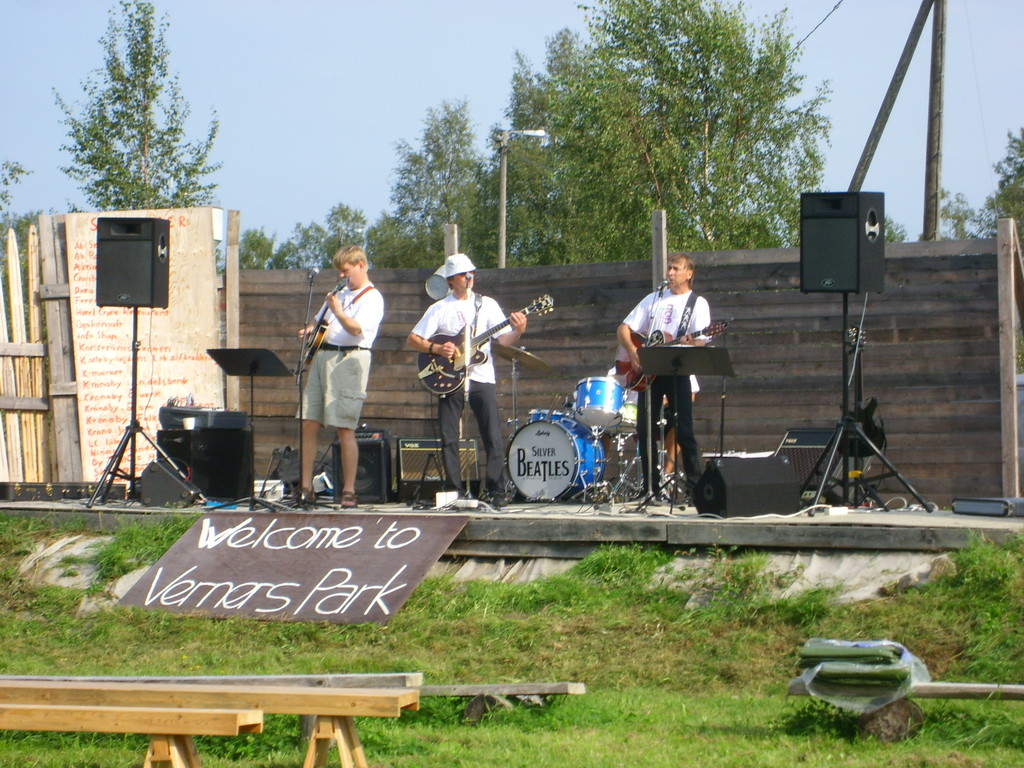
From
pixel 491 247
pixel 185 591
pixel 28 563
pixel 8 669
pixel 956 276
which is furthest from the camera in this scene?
pixel 491 247

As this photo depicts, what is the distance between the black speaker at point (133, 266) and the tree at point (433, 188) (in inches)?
1322

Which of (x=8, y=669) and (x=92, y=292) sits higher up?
(x=92, y=292)

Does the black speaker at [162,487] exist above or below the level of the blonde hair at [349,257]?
below

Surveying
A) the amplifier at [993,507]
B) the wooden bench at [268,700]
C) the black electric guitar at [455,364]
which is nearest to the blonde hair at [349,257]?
the black electric guitar at [455,364]

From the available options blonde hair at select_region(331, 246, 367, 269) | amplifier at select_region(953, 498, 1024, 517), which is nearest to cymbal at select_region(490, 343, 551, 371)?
blonde hair at select_region(331, 246, 367, 269)

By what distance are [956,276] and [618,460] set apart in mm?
2875

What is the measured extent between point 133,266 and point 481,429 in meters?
2.71

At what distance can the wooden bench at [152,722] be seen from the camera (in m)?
3.70

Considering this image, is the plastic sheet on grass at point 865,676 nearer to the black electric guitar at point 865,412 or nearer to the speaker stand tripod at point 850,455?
the speaker stand tripod at point 850,455

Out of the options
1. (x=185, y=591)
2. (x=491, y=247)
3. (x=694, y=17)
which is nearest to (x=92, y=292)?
(x=185, y=591)

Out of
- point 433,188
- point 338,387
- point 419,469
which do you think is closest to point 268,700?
point 338,387

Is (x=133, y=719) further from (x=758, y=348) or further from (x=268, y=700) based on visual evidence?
(x=758, y=348)

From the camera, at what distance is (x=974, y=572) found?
5953 millimetres

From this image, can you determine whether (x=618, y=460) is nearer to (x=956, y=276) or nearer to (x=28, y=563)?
(x=956, y=276)
